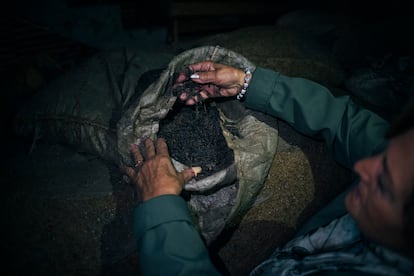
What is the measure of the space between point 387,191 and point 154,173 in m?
0.75

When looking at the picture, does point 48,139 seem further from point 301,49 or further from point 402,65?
point 402,65

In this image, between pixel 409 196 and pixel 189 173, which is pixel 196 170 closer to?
pixel 189 173

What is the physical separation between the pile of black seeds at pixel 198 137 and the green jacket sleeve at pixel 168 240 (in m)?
0.28

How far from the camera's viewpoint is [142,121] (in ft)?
3.90

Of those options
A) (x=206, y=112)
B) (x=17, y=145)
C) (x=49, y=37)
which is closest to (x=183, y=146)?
(x=206, y=112)

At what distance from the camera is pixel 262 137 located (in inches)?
49.5

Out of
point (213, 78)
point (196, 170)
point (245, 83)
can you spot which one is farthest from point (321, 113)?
point (196, 170)

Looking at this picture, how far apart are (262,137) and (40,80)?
1.65m

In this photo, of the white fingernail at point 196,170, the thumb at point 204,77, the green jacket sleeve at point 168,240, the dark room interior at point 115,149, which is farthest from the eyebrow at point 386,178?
the thumb at point 204,77

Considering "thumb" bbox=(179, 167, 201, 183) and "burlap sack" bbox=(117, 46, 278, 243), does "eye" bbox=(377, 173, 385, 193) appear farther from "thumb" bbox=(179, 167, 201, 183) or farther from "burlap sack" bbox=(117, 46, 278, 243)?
"thumb" bbox=(179, 167, 201, 183)

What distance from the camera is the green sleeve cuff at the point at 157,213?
2.82 feet

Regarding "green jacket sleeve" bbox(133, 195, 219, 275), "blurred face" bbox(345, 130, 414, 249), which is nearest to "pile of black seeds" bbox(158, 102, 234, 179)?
"green jacket sleeve" bbox(133, 195, 219, 275)

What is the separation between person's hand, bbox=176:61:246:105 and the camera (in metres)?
1.23

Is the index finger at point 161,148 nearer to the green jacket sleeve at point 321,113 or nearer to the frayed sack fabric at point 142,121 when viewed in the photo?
the frayed sack fabric at point 142,121
